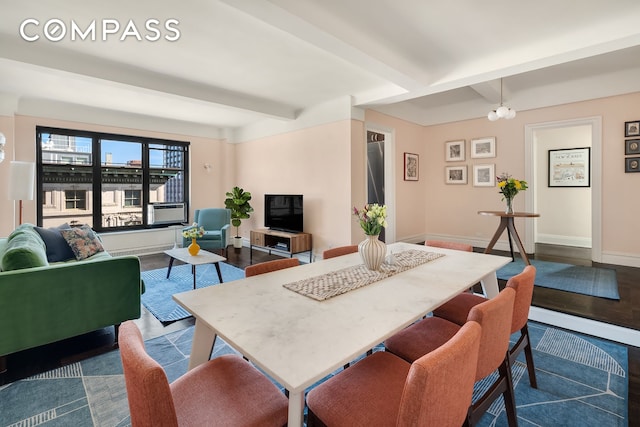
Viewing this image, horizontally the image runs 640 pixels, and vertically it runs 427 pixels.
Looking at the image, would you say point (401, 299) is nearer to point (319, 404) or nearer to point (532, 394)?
point (319, 404)

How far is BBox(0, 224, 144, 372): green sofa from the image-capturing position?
2.04 m

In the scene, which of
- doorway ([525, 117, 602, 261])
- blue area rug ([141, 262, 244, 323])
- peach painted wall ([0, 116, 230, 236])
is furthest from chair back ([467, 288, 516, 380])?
peach painted wall ([0, 116, 230, 236])

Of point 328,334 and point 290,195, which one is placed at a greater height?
point 290,195

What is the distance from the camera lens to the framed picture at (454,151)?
19.1ft

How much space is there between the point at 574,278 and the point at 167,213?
6.69m

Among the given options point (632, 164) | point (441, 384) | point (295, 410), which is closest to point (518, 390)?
point (441, 384)

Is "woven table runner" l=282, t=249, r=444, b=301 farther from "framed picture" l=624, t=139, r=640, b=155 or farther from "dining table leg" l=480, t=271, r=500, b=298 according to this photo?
"framed picture" l=624, t=139, r=640, b=155

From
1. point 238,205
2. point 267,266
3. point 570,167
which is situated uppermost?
point 570,167

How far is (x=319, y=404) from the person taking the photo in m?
1.12

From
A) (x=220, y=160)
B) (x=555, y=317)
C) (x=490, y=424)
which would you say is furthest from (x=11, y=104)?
(x=555, y=317)

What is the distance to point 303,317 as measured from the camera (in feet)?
4.02

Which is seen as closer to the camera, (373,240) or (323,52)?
(373,240)

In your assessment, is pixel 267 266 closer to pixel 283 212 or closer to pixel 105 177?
pixel 283 212

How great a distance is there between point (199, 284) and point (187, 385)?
2.96 meters
